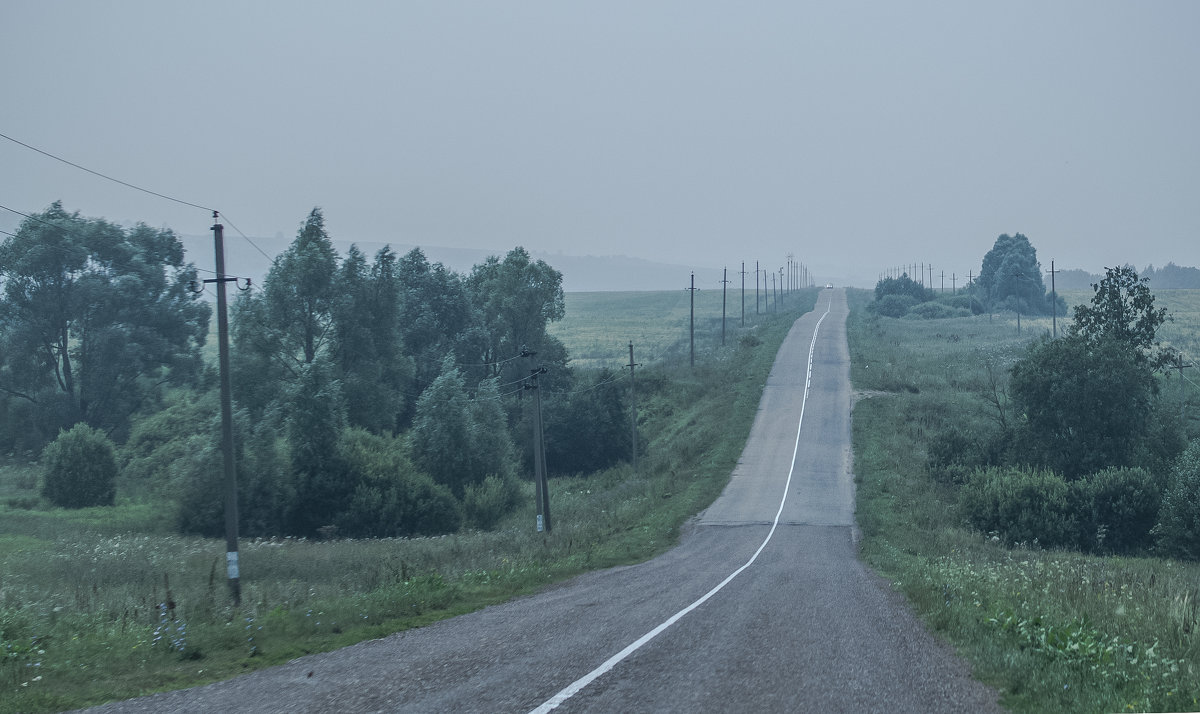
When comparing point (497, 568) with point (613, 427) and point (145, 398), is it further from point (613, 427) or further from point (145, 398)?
point (145, 398)

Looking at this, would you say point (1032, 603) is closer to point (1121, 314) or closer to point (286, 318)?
point (1121, 314)

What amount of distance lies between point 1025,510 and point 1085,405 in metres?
10.2

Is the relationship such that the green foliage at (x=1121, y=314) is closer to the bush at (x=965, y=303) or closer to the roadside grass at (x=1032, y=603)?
the roadside grass at (x=1032, y=603)

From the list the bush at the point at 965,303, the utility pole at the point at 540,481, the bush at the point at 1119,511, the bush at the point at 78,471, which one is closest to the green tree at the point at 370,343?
the bush at the point at 78,471

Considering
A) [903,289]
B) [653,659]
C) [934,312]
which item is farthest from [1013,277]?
[653,659]

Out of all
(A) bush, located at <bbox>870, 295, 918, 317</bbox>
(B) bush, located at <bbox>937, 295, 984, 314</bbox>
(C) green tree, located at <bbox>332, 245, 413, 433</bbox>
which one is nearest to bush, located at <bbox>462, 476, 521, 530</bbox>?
(C) green tree, located at <bbox>332, 245, 413, 433</bbox>

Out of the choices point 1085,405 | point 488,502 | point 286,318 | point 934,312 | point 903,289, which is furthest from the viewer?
point 903,289

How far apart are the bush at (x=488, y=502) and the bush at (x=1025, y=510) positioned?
22999mm

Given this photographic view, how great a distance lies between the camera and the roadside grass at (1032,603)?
889 cm

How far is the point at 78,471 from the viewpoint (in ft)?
135

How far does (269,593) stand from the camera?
61.6ft

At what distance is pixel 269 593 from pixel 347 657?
899 centimetres

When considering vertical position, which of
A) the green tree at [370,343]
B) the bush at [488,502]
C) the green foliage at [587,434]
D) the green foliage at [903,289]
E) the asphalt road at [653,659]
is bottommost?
the bush at [488,502]

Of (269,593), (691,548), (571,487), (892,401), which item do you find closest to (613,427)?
(571,487)
